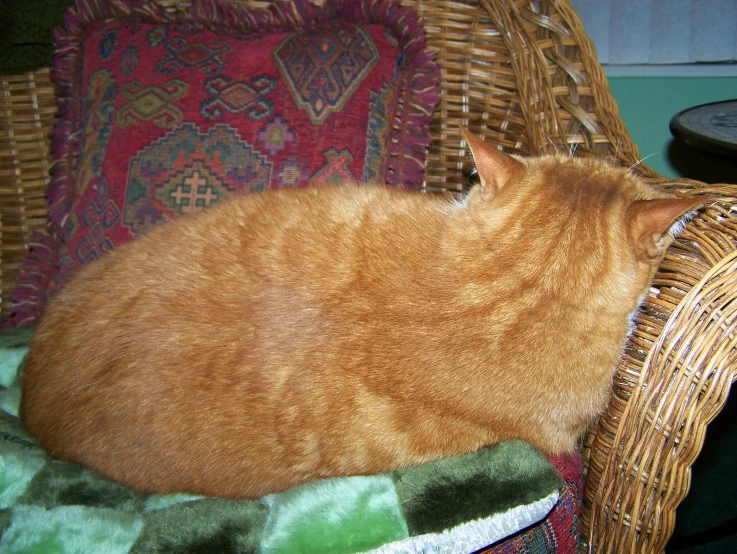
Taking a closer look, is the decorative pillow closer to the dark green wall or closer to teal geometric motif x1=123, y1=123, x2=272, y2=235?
teal geometric motif x1=123, y1=123, x2=272, y2=235

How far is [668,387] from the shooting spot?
80 centimetres

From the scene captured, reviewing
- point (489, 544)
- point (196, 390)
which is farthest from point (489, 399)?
point (196, 390)

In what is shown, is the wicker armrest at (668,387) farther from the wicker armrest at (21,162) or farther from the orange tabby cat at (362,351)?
the wicker armrest at (21,162)

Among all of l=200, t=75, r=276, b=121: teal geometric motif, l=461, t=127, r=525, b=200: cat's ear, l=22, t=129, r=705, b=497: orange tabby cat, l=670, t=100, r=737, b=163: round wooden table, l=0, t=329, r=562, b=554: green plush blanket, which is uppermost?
l=200, t=75, r=276, b=121: teal geometric motif

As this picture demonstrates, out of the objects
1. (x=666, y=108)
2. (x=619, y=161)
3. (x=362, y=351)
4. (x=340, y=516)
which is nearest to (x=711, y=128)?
(x=619, y=161)

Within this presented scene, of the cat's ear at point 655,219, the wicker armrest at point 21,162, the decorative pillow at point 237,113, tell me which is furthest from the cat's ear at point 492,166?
the wicker armrest at point 21,162

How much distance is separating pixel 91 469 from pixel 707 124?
Result: 1.56 metres

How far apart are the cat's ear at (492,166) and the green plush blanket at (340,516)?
1.38 ft

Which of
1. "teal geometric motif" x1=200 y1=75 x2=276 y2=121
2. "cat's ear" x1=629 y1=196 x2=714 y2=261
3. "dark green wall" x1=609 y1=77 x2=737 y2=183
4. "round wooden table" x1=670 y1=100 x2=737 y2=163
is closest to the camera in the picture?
"cat's ear" x1=629 y1=196 x2=714 y2=261

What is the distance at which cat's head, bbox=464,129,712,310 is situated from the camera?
2.73 ft

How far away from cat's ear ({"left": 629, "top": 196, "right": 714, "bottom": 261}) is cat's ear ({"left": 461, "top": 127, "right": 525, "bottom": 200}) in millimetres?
194

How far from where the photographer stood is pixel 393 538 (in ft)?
2.51

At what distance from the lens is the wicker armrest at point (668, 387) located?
765 millimetres

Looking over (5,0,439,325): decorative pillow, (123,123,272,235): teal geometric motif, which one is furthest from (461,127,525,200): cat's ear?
(123,123,272,235): teal geometric motif
